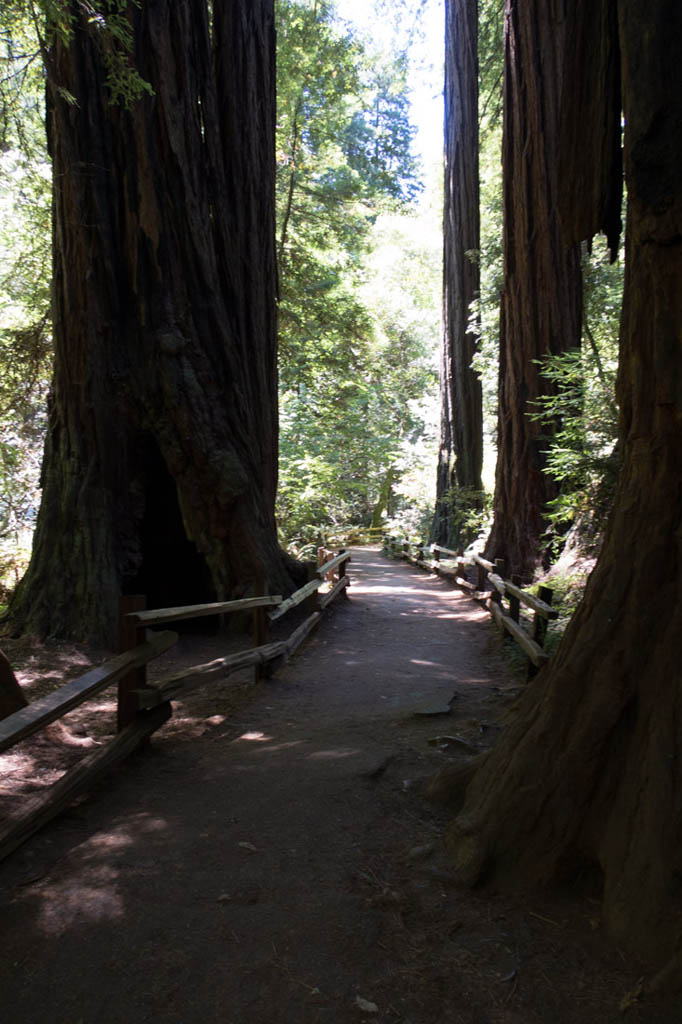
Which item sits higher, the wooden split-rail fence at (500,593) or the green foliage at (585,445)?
the green foliage at (585,445)

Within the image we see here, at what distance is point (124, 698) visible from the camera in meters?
4.78

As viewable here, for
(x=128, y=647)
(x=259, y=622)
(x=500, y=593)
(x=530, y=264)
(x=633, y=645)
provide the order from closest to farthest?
1. (x=633, y=645)
2. (x=128, y=647)
3. (x=259, y=622)
4. (x=500, y=593)
5. (x=530, y=264)

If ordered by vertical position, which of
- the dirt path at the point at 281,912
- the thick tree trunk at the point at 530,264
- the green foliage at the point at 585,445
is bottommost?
the dirt path at the point at 281,912

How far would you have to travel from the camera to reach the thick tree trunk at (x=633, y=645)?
2.64m

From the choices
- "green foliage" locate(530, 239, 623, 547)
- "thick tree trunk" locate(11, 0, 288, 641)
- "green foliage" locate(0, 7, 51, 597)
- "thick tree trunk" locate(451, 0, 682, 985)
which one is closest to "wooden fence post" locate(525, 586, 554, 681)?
"green foliage" locate(530, 239, 623, 547)

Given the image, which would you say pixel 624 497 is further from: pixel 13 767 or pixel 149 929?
pixel 13 767

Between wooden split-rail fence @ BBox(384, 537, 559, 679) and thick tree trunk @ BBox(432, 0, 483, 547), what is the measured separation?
145 cm

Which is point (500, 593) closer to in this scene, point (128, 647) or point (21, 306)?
point (128, 647)

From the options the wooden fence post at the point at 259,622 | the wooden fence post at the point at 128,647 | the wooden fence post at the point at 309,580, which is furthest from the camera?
the wooden fence post at the point at 309,580

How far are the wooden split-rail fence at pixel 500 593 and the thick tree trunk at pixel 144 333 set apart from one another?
3062mm

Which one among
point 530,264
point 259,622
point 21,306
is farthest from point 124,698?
point 21,306

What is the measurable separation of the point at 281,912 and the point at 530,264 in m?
10.1

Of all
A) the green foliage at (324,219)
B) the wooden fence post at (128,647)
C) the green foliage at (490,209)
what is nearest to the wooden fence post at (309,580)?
the wooden fence post at (128,647)

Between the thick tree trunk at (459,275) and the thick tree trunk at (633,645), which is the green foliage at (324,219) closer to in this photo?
the thick tree trunk at (459,275)
